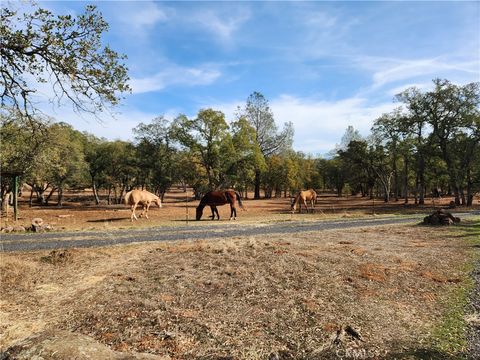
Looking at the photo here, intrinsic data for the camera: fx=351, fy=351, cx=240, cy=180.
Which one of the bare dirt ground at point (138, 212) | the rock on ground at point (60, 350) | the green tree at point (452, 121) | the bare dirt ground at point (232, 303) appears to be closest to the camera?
the rock on ground at point (60, 350)

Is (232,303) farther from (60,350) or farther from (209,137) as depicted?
(209,137)

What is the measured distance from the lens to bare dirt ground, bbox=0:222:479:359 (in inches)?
240

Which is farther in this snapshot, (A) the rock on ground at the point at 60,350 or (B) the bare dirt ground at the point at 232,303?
(B) the bare dirt ground at the point at 232,303

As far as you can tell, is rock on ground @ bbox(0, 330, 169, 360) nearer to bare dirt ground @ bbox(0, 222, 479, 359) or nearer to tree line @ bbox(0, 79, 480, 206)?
bare dirt ground @ bbox(0, 222, 479, 359)

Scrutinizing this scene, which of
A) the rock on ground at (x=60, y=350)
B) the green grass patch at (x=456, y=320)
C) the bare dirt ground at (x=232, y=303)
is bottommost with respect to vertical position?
the green grass patch at (x=456, y=320)

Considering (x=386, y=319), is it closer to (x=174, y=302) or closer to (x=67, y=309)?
(x=174, y=302)

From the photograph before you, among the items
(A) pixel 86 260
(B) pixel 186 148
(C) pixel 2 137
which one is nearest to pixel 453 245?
(A) pixel 86 260

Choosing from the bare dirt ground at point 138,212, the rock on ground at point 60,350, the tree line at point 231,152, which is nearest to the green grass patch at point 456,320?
the rock on ground at point 60,350

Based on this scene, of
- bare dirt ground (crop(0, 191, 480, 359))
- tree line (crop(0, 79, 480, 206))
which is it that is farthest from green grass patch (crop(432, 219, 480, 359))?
tree line (crop(0, 79, 480, 206))

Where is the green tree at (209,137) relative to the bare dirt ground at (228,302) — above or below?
above

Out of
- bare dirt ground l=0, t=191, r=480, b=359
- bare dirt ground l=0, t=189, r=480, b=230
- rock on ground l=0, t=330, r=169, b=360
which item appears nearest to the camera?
rock on ground l=0, t=330, r=169, b=360

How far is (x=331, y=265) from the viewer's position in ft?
37.1

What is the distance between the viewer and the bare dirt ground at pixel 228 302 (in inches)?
240

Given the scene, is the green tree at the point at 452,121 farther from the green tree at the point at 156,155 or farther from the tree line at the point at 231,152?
the green tree at the point at 156,155
